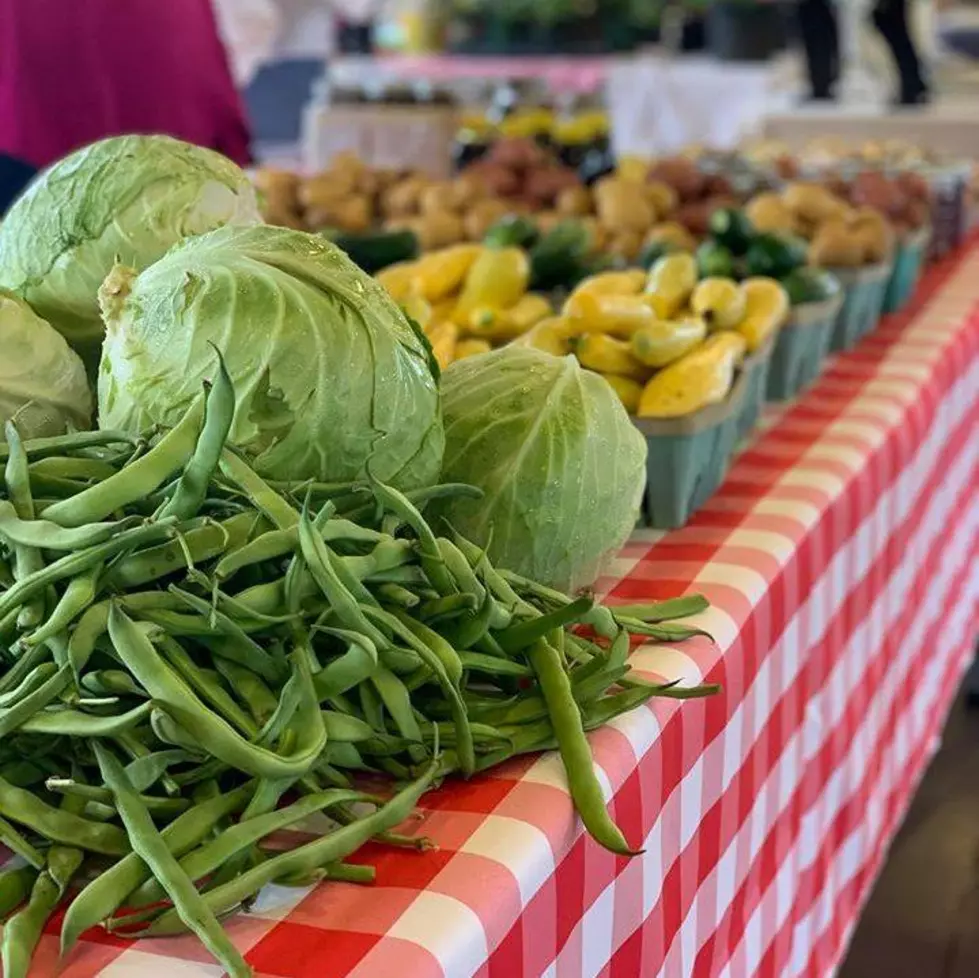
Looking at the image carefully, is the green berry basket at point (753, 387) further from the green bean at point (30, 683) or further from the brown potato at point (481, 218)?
the green bean at point (30, 683)

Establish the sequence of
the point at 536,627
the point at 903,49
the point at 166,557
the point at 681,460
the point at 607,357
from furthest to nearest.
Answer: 1. the point at 903,49
2. the point at 607,357
3. the point at 681,460
4. the point at 536,627
5. the point at 166,557

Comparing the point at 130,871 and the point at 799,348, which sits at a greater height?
the point at 130,871

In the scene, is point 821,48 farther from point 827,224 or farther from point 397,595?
point 397,595

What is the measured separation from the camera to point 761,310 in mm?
1883

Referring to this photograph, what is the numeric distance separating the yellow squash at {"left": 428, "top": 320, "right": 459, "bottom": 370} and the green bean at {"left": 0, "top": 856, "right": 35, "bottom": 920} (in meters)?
0.85

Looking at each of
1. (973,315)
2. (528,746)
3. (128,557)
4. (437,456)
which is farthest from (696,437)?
(973,315)

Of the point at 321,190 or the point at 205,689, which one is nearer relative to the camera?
the point at 205,689

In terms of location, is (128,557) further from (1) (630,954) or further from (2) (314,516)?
(1) (630,954)

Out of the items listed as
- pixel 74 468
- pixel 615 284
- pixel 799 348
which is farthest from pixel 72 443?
pixel 799 348

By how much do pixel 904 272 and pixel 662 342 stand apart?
127 centimetres

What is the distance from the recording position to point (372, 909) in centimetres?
84

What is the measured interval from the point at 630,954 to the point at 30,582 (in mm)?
518

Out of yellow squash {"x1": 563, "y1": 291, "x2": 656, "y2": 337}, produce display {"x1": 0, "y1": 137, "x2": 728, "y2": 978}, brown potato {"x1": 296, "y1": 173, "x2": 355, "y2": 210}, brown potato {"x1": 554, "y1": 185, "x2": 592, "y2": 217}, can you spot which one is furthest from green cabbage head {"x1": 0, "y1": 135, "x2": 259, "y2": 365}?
brown potato {"x1": 554, "y1": 185, "x2": 592, "y2": 217}

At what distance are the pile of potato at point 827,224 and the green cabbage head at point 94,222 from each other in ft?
4.48
